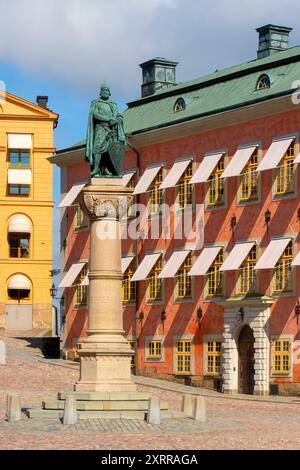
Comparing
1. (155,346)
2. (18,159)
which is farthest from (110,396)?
(18,159)

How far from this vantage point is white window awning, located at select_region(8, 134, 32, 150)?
93188 millimetres

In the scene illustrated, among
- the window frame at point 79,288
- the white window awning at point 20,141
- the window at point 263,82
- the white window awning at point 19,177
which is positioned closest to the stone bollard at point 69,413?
the window at point 263,82

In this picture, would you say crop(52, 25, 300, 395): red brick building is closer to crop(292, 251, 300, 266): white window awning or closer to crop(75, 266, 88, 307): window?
crop(75, 266, 88, 307): window

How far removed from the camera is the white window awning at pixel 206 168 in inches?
2371

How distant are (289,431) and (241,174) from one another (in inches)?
954

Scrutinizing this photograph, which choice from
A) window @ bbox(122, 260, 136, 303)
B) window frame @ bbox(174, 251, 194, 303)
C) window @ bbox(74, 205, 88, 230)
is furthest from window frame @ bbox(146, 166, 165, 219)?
window @ bbox(74, 205, 88, 230)

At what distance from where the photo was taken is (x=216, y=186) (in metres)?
60.9

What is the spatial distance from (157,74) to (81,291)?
11.0m

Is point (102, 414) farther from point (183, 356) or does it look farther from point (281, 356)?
point (183, 356)

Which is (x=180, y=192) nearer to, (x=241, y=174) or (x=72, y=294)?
(x=241, y=174)

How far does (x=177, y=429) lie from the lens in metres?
34.9

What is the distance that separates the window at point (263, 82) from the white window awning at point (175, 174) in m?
4.28

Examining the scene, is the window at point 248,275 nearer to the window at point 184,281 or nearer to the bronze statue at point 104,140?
the window at point 184,281
